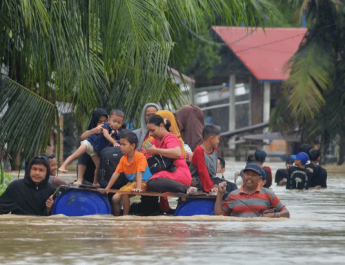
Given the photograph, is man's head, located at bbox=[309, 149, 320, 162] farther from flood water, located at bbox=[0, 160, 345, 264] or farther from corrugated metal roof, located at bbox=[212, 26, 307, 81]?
corrugated metal roof, located at bbox=[212, 26, 307, 81]

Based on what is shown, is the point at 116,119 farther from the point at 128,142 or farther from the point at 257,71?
the point at 257,71

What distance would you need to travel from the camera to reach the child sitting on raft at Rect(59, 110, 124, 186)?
1327 cm

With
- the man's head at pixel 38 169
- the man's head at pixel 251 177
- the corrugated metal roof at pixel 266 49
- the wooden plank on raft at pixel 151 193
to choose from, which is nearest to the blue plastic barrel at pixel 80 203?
the wooden plank on raft at pixel 151 193

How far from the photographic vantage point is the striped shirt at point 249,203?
11883mm

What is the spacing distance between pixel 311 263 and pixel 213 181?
5.09 meters

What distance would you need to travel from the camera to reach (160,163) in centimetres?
1240

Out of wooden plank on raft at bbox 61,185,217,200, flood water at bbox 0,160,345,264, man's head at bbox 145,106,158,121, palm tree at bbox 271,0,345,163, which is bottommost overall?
flood water at bbox 0,160,345,264

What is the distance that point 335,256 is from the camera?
26.8 feet

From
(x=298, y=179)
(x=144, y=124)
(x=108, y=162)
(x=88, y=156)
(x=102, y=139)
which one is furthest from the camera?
(x=298, y=179)

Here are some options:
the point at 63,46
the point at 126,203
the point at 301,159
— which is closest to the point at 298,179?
the point at 301,159

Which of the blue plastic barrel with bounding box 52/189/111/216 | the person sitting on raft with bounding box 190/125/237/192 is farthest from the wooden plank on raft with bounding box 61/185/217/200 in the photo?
the person sitting on raft with bounding box 190/125/237/192

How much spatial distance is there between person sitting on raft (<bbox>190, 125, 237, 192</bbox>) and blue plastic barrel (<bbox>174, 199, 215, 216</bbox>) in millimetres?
327

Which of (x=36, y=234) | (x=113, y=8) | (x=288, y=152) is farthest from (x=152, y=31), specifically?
(x=288, y=152)

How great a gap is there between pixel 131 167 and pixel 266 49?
4911 cm
